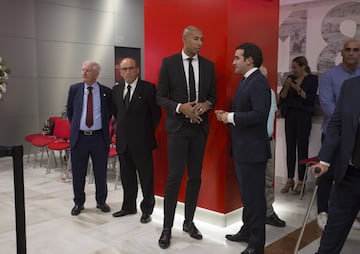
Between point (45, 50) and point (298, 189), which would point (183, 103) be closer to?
point (298, 189)

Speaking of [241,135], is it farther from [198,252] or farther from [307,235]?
[307,235]

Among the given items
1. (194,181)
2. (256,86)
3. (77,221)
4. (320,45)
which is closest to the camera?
(256,86)

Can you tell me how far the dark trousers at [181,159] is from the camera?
10.8 feet

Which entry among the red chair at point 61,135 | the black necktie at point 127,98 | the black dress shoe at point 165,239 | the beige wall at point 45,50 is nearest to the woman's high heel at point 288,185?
the black dress shoe at point 165,239

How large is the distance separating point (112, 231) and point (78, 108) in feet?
4.33

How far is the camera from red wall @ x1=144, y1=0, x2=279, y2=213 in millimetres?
3549

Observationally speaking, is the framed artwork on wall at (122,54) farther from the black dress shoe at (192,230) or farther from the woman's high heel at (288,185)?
the black dress shoe at (192,230)

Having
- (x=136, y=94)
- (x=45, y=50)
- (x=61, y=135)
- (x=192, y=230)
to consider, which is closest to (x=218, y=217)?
(x=192, y=230)

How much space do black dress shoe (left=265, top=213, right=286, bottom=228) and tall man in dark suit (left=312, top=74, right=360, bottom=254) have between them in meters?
1.34

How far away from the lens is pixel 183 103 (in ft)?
10.8

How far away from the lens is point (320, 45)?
195 inches

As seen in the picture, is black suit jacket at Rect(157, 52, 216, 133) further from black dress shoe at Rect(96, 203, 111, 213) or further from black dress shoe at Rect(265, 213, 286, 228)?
black dress shoe at Rect(96, 203, 111, 213)

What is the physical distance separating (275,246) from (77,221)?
6.58 feet

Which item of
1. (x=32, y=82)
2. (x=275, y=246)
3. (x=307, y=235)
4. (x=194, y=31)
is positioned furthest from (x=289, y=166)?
(x=32, y=82)
